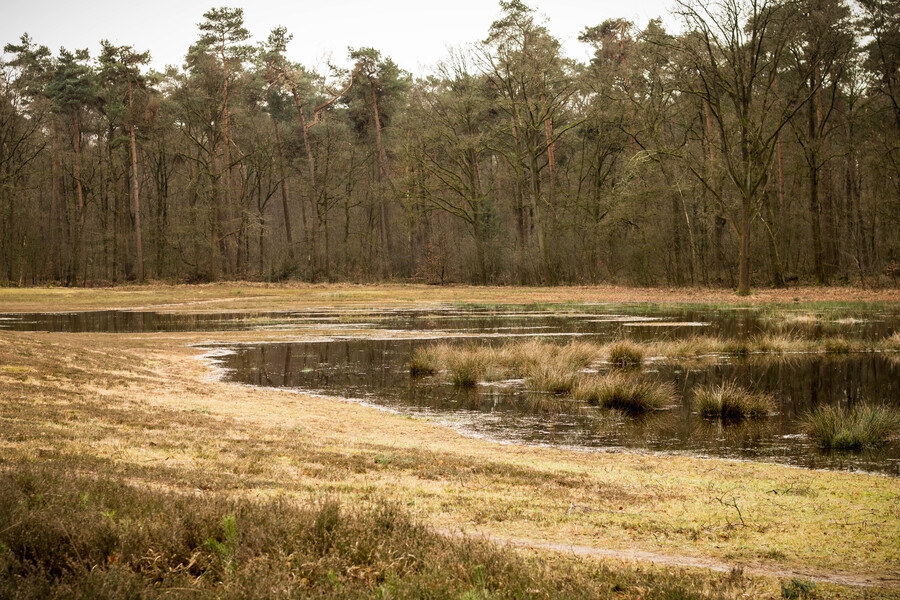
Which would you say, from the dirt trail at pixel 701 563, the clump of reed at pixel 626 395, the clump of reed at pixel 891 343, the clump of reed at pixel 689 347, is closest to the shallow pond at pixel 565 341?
the clump of reed at pixel 626 395

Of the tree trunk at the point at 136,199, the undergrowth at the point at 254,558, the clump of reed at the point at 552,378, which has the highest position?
the tree trunk at the point at 136,199

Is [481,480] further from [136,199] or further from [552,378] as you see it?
[136,199]

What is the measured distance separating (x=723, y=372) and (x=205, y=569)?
17883mm

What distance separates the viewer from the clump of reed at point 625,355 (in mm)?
22359

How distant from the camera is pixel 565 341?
86.8 ft

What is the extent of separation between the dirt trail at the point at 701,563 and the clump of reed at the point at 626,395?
32.4ft

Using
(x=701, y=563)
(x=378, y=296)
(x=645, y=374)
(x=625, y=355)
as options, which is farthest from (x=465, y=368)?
(x=378, y=296)

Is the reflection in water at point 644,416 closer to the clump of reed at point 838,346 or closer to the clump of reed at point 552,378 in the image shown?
the clump of reed at point 552,378

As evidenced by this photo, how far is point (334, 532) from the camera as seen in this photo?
577 centimetres

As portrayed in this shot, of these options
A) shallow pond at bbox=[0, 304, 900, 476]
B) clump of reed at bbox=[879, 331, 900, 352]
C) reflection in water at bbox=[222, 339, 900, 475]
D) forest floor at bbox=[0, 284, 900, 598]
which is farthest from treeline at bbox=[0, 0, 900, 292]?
forest floor at bbox=[0, 284, 900, 598]

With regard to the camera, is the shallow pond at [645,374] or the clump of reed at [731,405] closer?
the shallow pond at [645,374]

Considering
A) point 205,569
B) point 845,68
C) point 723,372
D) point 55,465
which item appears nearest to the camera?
point 205,569

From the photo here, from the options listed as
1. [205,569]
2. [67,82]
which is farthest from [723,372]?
[67,82]

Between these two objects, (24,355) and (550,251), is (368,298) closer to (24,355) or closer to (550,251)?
(550,251)
